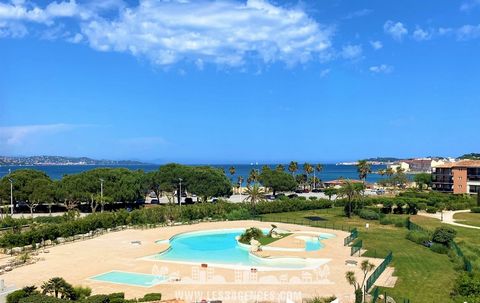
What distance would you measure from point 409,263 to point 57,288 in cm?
2248

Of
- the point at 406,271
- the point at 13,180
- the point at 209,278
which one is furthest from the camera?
A: the point at 13,180

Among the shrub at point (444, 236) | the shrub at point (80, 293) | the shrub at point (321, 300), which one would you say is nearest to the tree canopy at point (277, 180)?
the shrub at point (444, 236)

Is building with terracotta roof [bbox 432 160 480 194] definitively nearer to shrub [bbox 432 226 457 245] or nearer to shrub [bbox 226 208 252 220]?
shrub [bbox 226 208 252 220]

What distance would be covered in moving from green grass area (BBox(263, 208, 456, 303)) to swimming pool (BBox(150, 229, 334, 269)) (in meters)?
5.04

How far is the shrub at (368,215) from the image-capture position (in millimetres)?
54000

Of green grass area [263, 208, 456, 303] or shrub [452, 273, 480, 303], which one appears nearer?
shrub [452, 273, 480, 303]

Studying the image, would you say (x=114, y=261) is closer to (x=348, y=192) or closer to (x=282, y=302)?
(x=282, y=302)

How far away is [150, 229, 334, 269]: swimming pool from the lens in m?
31.5

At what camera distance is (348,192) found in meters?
54.7

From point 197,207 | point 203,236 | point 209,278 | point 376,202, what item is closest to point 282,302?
point 209,278

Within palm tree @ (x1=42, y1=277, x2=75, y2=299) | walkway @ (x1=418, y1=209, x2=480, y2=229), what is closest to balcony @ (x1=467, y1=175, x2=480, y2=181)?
walkway @ (x1=418, y1=209, x2=480, y2=229)

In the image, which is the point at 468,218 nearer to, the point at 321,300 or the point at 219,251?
the point at 219,251

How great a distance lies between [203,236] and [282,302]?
23.6 metres

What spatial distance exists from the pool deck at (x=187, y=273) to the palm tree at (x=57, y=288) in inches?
113
